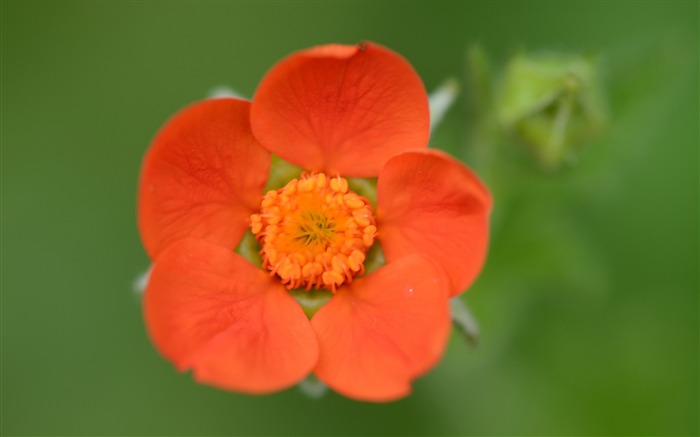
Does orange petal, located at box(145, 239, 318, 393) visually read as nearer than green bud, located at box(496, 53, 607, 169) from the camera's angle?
Yes

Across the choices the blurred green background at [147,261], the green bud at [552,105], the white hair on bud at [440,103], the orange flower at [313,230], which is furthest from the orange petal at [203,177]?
the blurred green background at [147,261]

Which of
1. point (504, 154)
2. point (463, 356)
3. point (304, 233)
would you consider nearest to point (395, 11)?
point (504, 154)

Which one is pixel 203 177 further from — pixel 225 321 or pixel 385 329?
pixel 385 329

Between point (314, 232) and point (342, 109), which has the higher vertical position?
point (342, 109)

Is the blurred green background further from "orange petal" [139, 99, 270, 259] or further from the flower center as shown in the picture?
"orange petal" [139, 99, 270, 259]

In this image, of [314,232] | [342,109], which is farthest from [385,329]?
[342,109]

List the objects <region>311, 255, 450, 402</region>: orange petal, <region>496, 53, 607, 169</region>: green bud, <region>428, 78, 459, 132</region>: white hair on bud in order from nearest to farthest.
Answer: <region>311, 255, 450, 402</region>: orange petal → <region>428, 78, 459, 132</region>: white hair on bud → <region>496, 53, 607, 169</region>: green bud

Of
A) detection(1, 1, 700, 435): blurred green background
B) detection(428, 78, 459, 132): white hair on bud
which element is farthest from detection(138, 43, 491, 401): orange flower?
detection(1, 1, 700, 435): blurred green background
